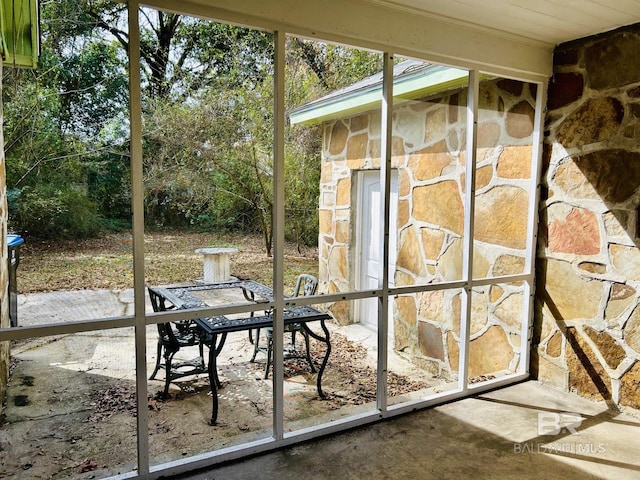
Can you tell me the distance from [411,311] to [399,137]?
1527 millimetres

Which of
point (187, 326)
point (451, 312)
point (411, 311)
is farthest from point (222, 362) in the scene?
point (451, 312)

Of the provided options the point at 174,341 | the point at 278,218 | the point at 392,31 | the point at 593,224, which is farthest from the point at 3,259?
the point at 593,224

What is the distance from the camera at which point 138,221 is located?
75.9 inches

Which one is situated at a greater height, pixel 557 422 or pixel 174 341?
pixel 174 341

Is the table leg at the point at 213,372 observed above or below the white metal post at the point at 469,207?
below

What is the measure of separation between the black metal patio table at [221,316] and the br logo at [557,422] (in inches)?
59.7

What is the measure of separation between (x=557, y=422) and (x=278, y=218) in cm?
211

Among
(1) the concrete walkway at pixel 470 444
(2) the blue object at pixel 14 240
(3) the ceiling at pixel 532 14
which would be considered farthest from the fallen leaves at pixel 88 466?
(3) the ceiling at pixel 532 14

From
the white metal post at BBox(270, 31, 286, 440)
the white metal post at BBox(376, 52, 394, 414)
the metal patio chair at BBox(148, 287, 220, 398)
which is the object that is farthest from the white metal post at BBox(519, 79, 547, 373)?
the metal patio chair at BBox(148, 287, 220, 398)

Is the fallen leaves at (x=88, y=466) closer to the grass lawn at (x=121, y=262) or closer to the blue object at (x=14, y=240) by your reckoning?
the grass lawn at (x=121, y=262)

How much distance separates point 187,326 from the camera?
10.5 feet

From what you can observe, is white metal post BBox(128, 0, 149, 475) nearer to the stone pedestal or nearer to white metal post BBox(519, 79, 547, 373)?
the stone pedestal

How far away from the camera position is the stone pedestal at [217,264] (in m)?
3.10

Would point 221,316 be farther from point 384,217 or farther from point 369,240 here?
point 369,240
